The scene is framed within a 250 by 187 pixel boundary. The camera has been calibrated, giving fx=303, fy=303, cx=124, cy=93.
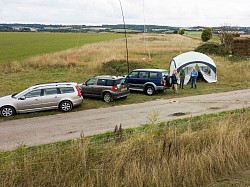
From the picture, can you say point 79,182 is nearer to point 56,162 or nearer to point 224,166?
point 56,162

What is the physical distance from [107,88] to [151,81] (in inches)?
138

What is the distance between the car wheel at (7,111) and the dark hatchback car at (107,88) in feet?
15.1

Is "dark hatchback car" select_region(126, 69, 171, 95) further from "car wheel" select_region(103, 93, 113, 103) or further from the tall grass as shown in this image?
the tall grass

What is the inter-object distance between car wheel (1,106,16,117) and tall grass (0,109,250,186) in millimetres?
7416

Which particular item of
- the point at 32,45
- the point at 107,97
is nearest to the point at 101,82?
the point at 107,97

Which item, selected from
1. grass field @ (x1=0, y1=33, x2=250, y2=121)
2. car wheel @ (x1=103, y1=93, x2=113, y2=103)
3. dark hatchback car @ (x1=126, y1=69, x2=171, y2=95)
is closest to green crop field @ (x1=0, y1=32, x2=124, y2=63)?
grass field @ (x1=0, y1=33, x2=250, y2=121)

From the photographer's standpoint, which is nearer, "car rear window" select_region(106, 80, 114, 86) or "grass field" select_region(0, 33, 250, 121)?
"car rear window" select_region(106, 80, 114, 86)

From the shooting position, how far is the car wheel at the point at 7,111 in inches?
585

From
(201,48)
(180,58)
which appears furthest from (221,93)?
(201,48)

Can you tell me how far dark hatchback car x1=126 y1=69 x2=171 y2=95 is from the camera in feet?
64.1

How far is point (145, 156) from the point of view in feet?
25.6

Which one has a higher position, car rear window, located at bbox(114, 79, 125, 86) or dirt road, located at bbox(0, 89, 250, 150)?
car rear window, located at bbox(114, 79, 125, 86)

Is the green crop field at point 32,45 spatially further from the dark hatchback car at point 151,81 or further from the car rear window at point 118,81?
the car rear window at point 118,81

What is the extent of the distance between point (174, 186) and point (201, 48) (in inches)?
1420
